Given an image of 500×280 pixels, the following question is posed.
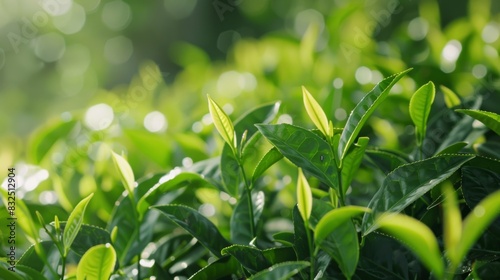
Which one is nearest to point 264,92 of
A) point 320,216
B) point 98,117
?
point 98,117

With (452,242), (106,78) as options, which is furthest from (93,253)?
(106,78)

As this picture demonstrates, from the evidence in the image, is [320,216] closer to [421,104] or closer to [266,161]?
[266,161]

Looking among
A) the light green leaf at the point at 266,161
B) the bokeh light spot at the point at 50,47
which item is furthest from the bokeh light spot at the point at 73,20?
the light green leaf at the point at 266,161

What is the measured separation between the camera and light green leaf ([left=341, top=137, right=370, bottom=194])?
1019mm

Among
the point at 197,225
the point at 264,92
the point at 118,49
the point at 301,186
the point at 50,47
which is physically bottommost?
the point at 118,49

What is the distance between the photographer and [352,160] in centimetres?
103

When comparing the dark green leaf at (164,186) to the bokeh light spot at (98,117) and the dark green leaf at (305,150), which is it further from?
the bokeh light spot at (98,117)

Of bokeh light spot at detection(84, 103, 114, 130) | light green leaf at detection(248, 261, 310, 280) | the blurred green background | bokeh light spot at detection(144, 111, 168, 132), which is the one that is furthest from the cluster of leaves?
bokeh light spot at detection(84, 103, 114, 130)

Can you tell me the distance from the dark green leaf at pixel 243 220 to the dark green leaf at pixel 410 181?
0.88ft

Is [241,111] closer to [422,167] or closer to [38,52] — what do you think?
[422,167]

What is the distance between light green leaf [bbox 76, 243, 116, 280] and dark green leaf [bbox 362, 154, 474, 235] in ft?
1.30

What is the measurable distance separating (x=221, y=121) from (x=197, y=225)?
197 millimetres

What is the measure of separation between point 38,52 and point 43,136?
526 centimetres

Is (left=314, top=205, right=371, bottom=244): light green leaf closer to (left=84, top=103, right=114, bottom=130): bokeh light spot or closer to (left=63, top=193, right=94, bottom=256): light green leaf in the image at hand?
(left=63, top=193, right=94, bottom=256): light green leaf
